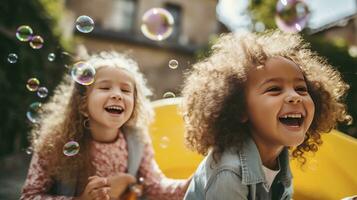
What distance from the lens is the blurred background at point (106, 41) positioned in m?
2.38

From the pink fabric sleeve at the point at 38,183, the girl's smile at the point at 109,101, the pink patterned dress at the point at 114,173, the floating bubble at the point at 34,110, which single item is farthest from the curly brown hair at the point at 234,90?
the floating bubble at the point at 34,110

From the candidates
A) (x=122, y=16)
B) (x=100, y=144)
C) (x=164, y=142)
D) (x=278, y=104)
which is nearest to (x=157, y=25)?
(x=164, y=142)

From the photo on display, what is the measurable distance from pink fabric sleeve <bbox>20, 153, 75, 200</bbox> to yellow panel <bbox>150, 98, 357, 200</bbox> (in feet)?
2.31

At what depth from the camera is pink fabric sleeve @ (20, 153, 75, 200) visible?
1.60 m

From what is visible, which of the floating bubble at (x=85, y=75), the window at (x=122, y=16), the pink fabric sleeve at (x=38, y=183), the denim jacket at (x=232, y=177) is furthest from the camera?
the window at (x=122, y=16)

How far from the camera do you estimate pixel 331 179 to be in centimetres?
211

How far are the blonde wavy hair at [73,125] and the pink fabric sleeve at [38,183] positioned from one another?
0.03 meters

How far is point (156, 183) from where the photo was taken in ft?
6.16

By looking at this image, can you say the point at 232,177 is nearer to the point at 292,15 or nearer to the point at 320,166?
the point at 320,166

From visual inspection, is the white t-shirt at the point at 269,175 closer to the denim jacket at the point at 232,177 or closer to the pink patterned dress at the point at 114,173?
the denim jacket at the point at 232,177

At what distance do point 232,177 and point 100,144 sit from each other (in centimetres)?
74

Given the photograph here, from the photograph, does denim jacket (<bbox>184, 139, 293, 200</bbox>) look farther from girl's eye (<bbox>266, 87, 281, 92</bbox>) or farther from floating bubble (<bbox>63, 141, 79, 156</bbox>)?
floating bubble (<bbox>63, 141, 79, 156</bbox>)

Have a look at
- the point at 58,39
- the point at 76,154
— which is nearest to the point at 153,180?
the point at 76,154

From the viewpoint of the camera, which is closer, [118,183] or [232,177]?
[232,177]
